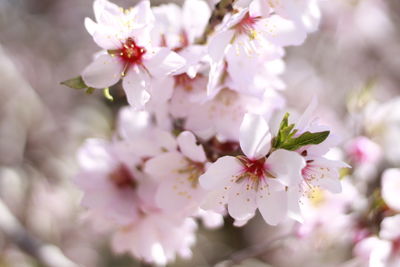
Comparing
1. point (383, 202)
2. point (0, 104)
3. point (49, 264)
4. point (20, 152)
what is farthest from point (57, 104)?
point (383, 202)

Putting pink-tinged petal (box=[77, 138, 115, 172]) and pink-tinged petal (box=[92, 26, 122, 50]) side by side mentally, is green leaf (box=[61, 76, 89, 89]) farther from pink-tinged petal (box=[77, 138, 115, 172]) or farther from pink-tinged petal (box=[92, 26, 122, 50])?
pink-tinged petal (box=[77, 138, 115, 172])

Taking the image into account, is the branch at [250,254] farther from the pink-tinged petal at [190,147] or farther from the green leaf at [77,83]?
the green leaf at [77,83]

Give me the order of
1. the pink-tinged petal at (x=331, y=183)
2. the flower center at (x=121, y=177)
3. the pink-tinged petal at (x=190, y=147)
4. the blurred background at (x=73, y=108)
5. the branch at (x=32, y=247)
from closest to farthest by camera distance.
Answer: the pink-tinged petal at (x=331, y=183) → the pink-tinged petal at (x=190, y=147) → the flower center at (x=121, y=177) → the branch at (x=32, y=247) → the blurred background at (x=73, y=108)

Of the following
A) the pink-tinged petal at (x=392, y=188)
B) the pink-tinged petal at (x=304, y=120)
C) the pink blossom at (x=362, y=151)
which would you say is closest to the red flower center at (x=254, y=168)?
the pink-tinged petal at (x=304, y=120)

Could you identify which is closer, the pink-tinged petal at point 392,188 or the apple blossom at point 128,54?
the apple blossom at point 128,54

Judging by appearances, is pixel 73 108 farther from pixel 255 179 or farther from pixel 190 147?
pixel 255 179

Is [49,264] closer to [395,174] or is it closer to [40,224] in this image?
[40,224]
